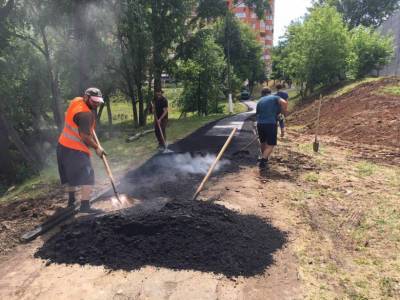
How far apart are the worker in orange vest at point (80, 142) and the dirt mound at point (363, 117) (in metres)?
8.21

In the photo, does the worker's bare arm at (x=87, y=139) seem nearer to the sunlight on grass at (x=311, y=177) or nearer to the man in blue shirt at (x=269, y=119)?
the man in blue shirt at (x=269, y=119)

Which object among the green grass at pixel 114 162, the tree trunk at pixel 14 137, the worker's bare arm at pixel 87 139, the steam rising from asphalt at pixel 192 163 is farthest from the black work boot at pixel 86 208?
the tree trunk at pixel 14 137

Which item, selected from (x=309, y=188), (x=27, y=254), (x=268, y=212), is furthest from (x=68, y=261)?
(x=309, y=188)

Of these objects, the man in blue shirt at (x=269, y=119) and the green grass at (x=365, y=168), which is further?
the man in blue shirt at (x=269, y=119)

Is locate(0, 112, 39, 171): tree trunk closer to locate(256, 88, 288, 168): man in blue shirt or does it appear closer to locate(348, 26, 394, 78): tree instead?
locate(256, 88, 288, 168): man in blue shirt

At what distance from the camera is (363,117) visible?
12938 mm

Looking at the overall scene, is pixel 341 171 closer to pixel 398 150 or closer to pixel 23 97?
pixel 398 150

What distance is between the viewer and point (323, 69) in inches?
940

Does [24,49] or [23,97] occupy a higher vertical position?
[24,49]

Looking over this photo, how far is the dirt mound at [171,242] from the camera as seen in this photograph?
381 cm

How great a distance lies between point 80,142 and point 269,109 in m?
4.13

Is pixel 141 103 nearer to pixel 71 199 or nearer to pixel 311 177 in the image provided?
pixel 311 177

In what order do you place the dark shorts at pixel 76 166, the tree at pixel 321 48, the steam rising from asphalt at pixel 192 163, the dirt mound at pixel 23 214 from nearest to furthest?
the dirt mound at pixel 23 214 < the dark shorts at pixel 76 166 < the steam rising from asphalt at pixel 192 163 < the tree at pixel 321 48

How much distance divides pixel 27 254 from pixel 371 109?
12.9m
